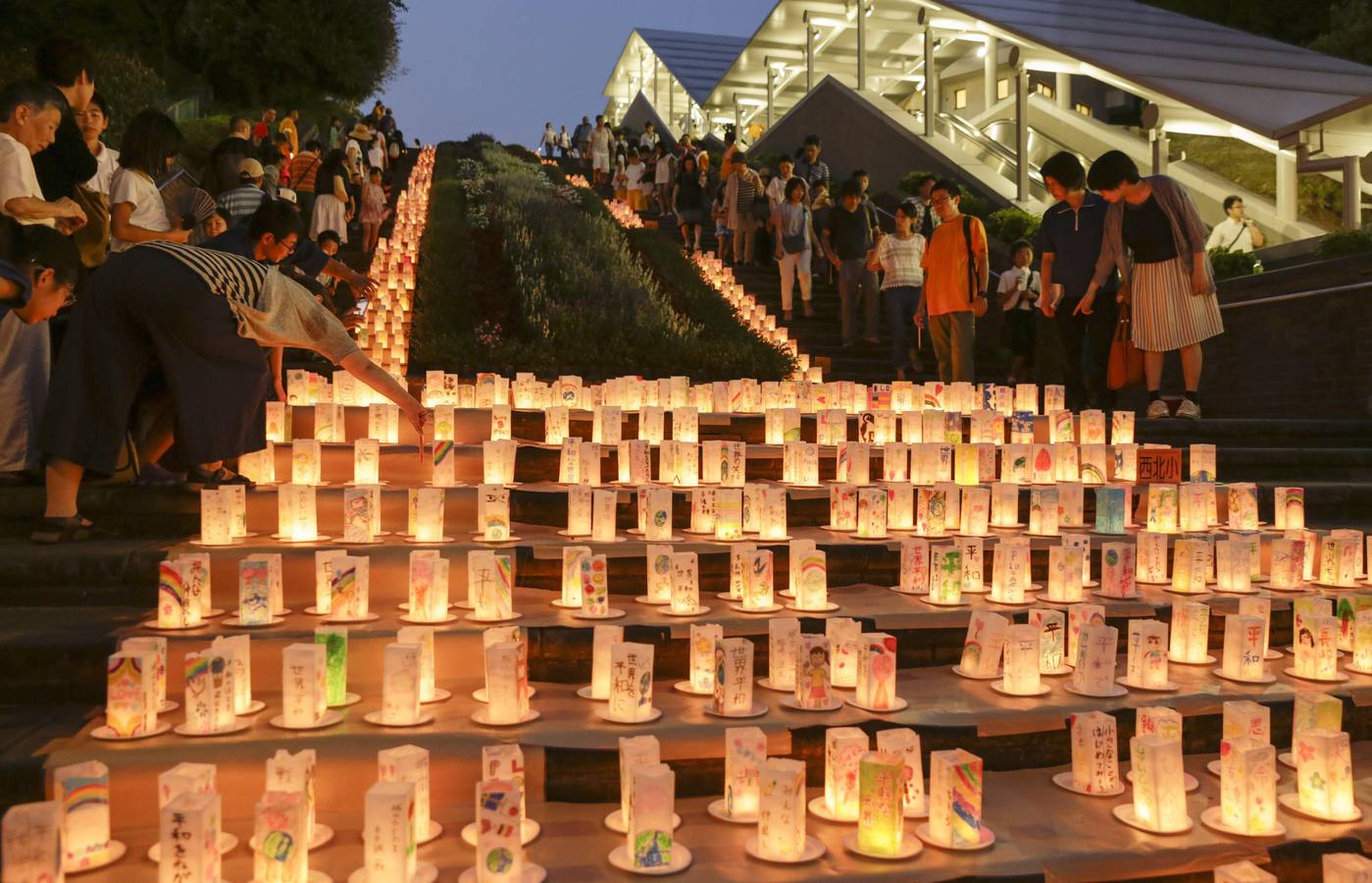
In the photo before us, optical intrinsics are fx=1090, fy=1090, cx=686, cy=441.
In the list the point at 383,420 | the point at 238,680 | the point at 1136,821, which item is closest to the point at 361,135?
the point at 383,420

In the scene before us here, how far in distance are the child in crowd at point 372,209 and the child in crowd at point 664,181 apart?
17.0ft

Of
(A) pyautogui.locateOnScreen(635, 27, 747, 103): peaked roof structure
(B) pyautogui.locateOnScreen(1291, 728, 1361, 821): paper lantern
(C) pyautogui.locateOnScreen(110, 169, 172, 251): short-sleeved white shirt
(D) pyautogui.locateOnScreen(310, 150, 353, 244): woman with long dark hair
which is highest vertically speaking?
(A) pyautogui.locateOnScreen(635, 27, 747, 103): peaked roof structure

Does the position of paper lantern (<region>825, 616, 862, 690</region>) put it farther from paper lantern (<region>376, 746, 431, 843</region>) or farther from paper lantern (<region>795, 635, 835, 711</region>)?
paper lantern (<region>376, 746, 431, 843</region>)

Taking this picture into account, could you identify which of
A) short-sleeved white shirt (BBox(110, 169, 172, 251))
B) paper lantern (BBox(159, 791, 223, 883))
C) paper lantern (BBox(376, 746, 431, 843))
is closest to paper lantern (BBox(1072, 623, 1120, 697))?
paper lantern (BBox(376, 746, 431, 843))

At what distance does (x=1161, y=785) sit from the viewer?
95.3 inches

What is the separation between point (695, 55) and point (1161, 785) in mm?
37990

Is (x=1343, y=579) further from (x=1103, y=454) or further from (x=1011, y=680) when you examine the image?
(x=1011, y=680)

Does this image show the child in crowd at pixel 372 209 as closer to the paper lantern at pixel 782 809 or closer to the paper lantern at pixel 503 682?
the paper lantern at pixel 503 682

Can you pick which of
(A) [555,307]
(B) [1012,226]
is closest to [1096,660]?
(A) [555,307]

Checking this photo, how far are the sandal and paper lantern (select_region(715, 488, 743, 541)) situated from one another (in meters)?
2.08

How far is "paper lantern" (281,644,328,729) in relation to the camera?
2.58 m

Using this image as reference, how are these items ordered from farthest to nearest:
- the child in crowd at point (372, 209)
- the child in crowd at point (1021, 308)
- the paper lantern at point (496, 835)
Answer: the child in crowd at point (372, 209) → the child in crowd at point (1021, 308) → the paper lantern at point (496, 835)

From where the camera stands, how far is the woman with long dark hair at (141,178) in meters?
4.36

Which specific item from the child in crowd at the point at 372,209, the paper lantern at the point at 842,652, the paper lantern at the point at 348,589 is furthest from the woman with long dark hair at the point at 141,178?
the child in crowd at the point at 372,209
